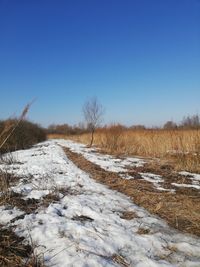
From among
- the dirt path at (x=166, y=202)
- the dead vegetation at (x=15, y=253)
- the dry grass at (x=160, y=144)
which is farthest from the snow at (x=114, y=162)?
the dead vegetation at (x=15, y=253)

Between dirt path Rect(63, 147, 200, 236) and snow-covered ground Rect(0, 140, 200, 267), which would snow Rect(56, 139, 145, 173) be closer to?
dirt path Rect(63, 147, 200, 236)

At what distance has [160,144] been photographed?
11.8 meters

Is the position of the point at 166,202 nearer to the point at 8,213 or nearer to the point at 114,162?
the point at 8,213

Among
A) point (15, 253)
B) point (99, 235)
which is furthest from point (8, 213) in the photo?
point (99, 235)

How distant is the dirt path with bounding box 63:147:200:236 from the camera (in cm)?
345

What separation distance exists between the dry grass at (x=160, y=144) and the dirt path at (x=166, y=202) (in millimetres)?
2640

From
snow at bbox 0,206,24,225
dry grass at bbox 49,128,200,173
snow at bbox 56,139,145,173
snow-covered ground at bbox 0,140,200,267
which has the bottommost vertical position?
snow-covered ground at bbox 0,140,200,267

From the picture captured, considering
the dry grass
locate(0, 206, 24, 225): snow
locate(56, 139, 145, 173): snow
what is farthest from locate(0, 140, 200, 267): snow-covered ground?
the dry grass

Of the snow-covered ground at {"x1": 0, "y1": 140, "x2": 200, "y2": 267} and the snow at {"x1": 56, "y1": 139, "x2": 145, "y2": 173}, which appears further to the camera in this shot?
the snow at {"x1": 56, "y1": 139, "x2": 145, "y2": 173}

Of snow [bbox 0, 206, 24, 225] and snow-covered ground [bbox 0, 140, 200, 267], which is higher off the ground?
snow [bbox 0, 206, 24, 225]

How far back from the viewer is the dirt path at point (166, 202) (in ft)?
11.3

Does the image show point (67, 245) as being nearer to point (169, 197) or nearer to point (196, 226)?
point (196, 226)

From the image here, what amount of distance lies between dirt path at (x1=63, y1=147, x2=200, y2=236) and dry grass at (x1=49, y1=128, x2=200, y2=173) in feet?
8.66

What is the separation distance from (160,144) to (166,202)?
7.65 metres
